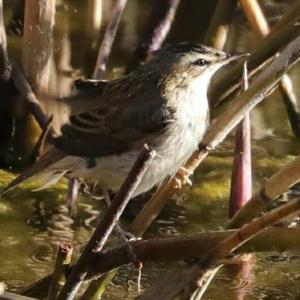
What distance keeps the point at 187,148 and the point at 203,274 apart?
3.48 feet

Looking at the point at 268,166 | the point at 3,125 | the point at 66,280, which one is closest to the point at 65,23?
the point at 3,125

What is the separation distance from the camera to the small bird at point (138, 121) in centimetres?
415

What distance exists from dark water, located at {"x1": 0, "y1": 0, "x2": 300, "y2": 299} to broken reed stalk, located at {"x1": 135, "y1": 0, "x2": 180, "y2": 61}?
269 mm

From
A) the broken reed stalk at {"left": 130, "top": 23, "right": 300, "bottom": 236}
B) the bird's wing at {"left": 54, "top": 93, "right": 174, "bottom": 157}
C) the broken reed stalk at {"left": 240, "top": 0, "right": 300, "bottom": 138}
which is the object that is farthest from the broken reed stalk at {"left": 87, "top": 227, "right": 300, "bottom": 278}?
the broken reed stalk at {"left": 240, "top": 0, "right": 300, "bottom": 138}

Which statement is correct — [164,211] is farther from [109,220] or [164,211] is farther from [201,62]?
[109,220]

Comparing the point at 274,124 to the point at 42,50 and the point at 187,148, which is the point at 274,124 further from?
the point at 187,148

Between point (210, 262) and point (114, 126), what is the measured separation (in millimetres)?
1328

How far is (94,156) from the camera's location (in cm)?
423

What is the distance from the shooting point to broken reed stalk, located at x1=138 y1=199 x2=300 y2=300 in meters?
2.87

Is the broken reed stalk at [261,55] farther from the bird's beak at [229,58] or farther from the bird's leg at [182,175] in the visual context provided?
the bird's leg at [182,175]

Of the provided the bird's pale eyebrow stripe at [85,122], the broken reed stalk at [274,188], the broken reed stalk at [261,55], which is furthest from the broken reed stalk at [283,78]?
the broken reed stalk at [274,188]

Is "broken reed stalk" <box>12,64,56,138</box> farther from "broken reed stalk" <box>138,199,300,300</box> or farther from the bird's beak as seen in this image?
"broken reed stalk" <box>138,199,300,300</box>

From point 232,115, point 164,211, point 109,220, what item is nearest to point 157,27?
point 164,211

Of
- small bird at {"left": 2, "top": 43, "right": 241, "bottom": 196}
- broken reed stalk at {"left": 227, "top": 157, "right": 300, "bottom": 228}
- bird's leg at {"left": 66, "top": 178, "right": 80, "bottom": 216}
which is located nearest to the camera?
broken reed stalk at {"left": 227, "top": 157, "right": 300, "bottom": 228}
